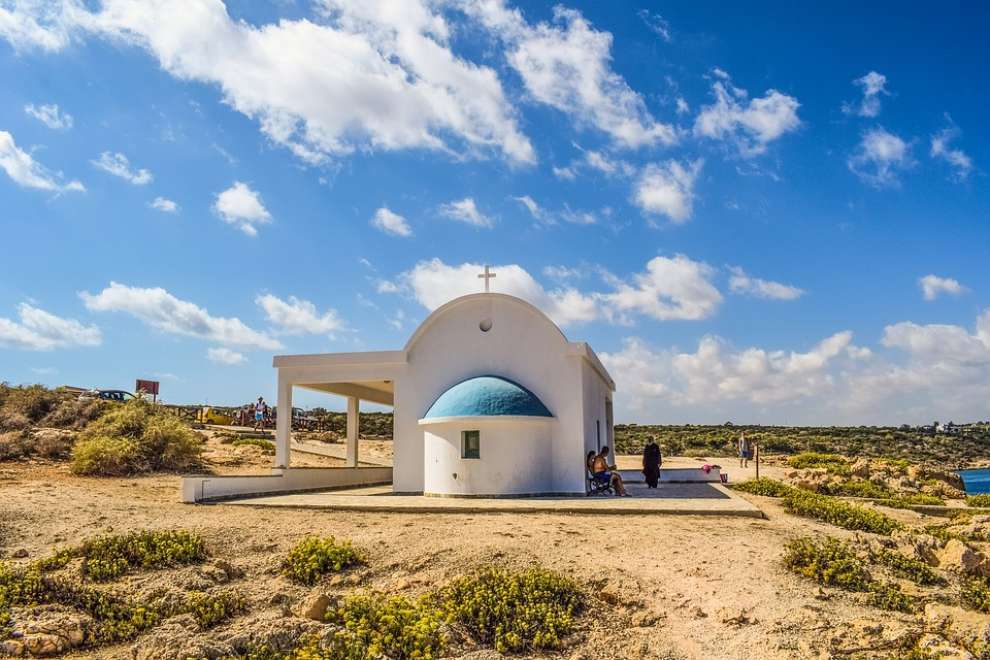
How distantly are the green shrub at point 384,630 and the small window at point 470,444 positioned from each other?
23.4ft

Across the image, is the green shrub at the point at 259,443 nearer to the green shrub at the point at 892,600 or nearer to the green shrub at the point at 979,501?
the green shrub at the point at 892,600

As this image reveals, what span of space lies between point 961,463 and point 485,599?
48323mm

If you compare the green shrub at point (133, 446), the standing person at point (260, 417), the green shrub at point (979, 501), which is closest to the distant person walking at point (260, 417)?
the standing person at point (260, 417)

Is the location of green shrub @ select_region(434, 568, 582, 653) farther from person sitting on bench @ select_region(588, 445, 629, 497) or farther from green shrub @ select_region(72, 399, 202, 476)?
green shrub @ select_region(72, 399, 202, 476)

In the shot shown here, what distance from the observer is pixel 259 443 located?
92.2 feet

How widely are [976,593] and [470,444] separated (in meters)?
9.47

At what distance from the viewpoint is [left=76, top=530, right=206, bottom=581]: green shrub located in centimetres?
934

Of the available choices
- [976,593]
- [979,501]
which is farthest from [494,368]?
[979,501]

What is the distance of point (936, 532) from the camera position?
43.3ft

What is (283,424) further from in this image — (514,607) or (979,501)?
(979,501)

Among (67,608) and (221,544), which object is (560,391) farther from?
(67,608)

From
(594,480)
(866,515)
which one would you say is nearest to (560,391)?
(594,480)

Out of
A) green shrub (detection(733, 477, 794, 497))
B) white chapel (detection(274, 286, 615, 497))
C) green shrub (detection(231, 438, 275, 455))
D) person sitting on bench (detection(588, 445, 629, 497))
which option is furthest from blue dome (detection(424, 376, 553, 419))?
green shrub (detection(231, 438, 275, 455))

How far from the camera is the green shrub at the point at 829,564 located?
9.65 meters
